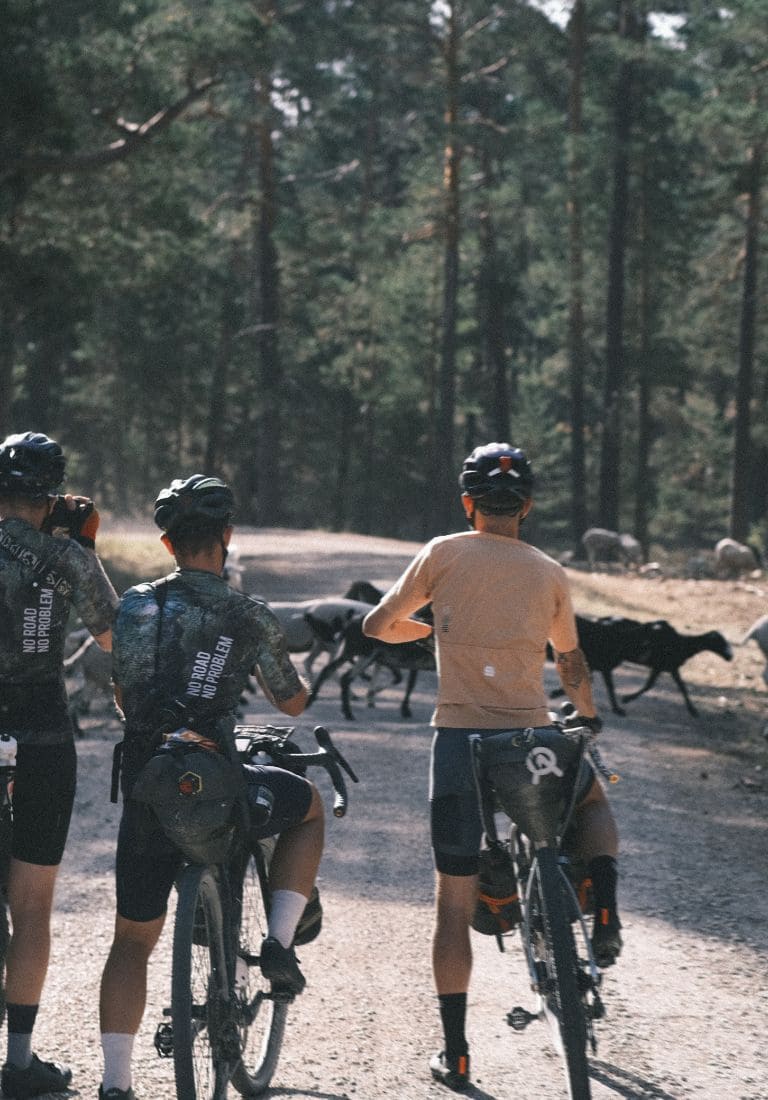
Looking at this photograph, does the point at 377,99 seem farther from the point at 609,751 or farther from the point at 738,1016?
the point at 738,1016

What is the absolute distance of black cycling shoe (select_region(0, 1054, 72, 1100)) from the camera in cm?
477

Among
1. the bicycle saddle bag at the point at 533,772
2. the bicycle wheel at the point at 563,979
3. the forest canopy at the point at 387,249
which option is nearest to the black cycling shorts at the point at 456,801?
the bicycle saddle bag at the point at 533,772

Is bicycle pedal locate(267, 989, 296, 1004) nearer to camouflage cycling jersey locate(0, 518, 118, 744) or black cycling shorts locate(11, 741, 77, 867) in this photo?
black cycling shorts locate(11, 741, 77, 867)

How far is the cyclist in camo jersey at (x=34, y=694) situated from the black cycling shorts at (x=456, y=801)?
46.3 inches

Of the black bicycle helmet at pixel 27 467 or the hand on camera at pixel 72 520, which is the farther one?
the hand on camera at pixel 72 520

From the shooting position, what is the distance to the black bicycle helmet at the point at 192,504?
Result: 436cm

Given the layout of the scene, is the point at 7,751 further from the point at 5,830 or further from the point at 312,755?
the point at 312,755

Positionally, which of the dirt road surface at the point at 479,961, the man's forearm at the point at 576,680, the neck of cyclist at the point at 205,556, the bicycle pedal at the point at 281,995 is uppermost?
the neck of cyclist at the point at 205,556

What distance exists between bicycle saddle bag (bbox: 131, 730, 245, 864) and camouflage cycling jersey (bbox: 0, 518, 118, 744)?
2.57 ft

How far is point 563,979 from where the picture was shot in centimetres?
436

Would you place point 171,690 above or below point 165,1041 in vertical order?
above

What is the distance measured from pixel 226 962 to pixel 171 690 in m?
0.84

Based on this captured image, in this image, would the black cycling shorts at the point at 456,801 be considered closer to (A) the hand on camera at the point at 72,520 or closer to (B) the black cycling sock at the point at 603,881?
(B) the black cycling sock at the point at 603,881

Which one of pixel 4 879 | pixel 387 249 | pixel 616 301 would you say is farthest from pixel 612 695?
pixel 387 249
